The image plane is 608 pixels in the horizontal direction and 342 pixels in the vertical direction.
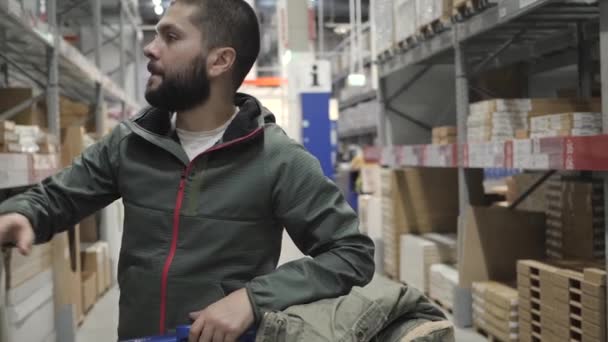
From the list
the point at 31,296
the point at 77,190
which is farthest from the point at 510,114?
the point at 77,190

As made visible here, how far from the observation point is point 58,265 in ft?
16.3


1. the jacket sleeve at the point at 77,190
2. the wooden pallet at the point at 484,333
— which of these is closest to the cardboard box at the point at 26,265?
the jacket sleeve at the point at 77,190

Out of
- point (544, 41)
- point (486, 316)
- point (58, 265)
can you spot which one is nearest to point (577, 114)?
point (486, 316)

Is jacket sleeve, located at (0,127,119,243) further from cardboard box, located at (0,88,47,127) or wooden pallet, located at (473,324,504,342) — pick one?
wooden pallet, located at (473,324,504,342)

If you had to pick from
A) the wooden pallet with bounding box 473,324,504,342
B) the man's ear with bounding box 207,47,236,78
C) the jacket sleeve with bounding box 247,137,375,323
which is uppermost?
the man's ear with bounding box 207,47,236,78

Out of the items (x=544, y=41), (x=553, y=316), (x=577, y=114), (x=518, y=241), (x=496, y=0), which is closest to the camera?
(x=577, y=114)

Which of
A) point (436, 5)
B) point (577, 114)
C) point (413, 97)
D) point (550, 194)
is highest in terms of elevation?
point (436, 5)

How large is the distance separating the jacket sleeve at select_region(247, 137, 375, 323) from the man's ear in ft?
0.90

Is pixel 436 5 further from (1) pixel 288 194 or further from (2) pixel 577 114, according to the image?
(1) pixel 288 194

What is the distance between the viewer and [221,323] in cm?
138

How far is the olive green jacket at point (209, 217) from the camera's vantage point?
1604 millimetres

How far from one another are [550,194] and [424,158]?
4.46 ft

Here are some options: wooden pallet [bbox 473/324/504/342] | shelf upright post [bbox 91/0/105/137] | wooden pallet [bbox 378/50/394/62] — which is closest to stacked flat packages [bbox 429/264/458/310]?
wooden pallet [bbox 473/324/504/342]

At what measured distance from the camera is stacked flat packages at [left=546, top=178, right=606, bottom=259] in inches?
179
